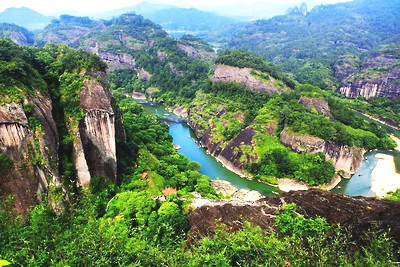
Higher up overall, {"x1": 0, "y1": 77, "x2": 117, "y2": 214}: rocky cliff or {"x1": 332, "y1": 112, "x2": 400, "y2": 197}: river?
{"x1": 0, "y1": 77, "x2": 117, "y2": 214}: rocky cliff

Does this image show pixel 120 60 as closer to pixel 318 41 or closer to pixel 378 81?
pixel 378 81

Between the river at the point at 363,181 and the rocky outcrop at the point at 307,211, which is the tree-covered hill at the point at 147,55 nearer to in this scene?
the river at the point at 363,181

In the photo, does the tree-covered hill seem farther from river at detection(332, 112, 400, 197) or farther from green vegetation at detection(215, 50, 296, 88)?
river at detection(332, 112, 400, 197)

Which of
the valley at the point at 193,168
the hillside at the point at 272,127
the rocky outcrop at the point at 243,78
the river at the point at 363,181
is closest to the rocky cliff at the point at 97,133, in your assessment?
the valley at the point at 193,168

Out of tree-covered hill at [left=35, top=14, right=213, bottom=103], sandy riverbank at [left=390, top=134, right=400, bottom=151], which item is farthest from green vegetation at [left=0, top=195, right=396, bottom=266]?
tree-covered hill at [left=35, top=14, right=213, bottom=103]

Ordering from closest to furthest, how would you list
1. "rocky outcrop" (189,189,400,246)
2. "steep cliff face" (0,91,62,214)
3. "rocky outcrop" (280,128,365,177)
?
1. "rocky outcrop" (189,189,400,246)
2. "steep cliff face" (0,91,62,214)
3. "rocky outcrop" (280,128,365,177)
